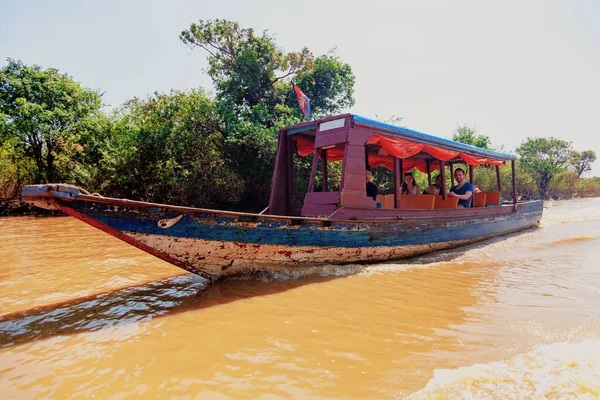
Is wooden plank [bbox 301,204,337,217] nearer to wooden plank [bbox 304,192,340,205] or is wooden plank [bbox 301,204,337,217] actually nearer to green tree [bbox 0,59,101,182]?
wooden plank [bbox 304,192,340,205]

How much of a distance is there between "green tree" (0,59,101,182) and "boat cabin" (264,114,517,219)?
42.8 feet

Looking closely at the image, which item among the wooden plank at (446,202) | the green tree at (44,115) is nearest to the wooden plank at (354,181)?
the wooden plank at (446,202)

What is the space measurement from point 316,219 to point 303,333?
202cm

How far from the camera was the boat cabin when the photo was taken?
540 centimetres

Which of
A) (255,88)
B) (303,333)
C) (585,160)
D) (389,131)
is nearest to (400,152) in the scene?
(389,131)

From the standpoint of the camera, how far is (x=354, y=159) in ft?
17.8

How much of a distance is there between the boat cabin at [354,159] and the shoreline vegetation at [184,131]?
19.9 feet

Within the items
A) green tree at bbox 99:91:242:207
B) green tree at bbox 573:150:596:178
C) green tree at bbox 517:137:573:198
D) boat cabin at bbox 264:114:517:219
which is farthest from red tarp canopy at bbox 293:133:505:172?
green tree at bbox 573:150:596:178

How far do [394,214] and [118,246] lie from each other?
20.9 ft

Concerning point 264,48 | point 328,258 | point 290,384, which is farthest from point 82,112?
point 290,384

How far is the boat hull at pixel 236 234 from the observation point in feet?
10.6

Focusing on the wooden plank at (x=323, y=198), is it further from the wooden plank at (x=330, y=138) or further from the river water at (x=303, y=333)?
the river water at (x=303, y=333)

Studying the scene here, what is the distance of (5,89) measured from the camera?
1358 centimetres

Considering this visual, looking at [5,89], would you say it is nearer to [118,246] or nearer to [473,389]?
[118,246]
